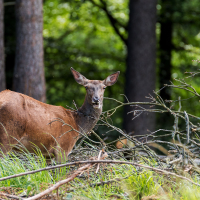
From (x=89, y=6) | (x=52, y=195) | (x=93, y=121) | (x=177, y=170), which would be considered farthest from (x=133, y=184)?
(x=89, y=6)

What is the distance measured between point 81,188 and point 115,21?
10498mm

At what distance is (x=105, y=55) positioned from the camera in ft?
41.9

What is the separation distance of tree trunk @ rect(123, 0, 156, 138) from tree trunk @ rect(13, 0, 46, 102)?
115 inches

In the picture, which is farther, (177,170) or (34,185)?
(177,170)

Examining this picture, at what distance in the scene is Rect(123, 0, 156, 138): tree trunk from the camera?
9.51m

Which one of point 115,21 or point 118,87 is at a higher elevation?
point 115,21

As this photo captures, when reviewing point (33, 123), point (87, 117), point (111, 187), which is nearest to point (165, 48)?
point (87, 117)

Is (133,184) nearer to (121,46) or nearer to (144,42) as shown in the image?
(144,42)

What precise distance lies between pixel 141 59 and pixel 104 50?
180 inches

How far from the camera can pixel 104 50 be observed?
547 inches

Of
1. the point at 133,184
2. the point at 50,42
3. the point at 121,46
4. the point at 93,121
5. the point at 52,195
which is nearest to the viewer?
the point at 52,195

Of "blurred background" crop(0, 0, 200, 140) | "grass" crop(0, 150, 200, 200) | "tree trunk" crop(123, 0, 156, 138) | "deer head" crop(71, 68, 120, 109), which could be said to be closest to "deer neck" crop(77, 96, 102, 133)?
"deer head" crop(71, 68, 120, 109)

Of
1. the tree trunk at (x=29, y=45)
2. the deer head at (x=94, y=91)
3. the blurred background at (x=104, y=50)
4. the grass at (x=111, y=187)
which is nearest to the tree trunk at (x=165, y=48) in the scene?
the blurred background at (x=104, y=50)

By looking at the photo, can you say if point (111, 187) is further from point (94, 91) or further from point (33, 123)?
point (94, 91)
